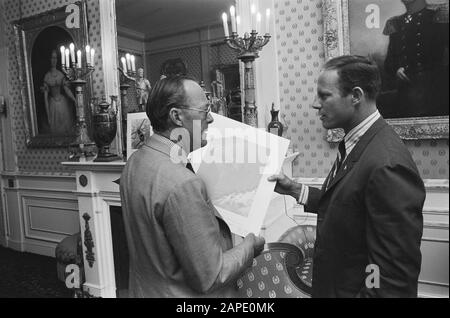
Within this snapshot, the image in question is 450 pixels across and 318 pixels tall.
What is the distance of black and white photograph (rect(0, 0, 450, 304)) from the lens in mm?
885

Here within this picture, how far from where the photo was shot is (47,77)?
10.7 ft

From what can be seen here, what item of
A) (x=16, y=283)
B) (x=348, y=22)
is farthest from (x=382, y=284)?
(x=16, y=283)

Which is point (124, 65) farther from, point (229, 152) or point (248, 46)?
point (229, 152)

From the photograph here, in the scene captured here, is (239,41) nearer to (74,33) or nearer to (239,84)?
(239,84)

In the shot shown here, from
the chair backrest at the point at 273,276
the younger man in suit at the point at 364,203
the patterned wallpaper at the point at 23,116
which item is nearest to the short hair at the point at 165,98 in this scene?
the younger man in suit at the point at 364,203

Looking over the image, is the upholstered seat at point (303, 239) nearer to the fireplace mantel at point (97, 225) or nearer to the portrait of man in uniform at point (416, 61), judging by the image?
the portrait of man in uniform at point (416, 61)

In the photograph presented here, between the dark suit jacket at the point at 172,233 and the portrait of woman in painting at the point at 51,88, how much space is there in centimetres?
250

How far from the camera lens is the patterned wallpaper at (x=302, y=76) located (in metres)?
2.13

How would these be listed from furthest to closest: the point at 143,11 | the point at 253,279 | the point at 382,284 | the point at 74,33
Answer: the point at 74,33, the point at 143,11, the point at 253,279, the point at 382,284

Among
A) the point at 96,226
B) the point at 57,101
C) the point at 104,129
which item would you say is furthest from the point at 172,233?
the point at 57,101

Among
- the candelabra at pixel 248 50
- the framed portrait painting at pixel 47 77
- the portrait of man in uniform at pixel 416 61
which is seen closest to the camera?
the portrait of man in uniform at pixel 416 61

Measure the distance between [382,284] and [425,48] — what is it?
53.2 inches

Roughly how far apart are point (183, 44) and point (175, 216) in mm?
1839

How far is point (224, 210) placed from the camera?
982mm
